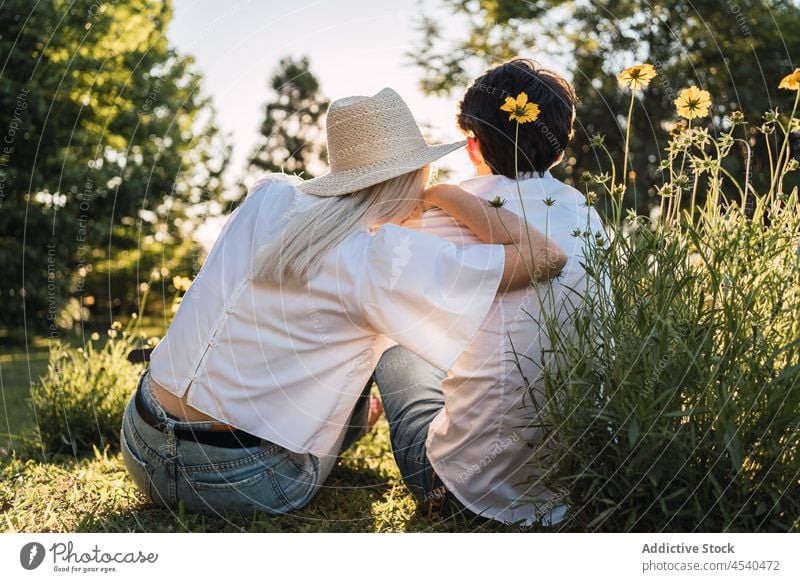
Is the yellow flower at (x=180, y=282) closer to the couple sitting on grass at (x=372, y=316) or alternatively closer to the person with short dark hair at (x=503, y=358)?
the couple sitting on grass at (x=372, y=316)

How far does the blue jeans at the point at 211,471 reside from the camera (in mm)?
2250

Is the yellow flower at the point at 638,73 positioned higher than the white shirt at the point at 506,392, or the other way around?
the yellow flower at the point at 638,73

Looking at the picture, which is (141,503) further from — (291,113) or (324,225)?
(291,113)

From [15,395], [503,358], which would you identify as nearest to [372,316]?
[503,358]

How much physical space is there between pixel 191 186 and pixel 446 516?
848 centimetres

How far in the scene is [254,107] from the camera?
3.31 meters

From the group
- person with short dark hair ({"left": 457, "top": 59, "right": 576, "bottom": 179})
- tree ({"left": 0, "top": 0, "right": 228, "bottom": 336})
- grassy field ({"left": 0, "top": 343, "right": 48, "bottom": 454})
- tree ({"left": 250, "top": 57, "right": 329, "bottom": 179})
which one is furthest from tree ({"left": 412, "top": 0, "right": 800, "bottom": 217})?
person with short dark hair ({"left": 457, "top": 59, "right": 576, "bottom": 179})

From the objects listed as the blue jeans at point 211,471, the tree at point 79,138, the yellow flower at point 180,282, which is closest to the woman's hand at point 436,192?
the blue jeans at point 211,471

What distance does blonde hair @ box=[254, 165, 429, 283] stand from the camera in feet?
6.90

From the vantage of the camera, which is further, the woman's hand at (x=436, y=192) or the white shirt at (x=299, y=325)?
the woman's hand at (x=436, y=192)

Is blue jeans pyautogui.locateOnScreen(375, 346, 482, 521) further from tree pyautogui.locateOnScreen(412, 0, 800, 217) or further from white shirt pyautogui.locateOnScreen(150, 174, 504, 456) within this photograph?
tree pyautogui.locateOnScreen(412, 0, 800, 217)

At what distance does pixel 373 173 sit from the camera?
86.3 inches

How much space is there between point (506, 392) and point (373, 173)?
27.8 inches
